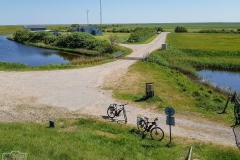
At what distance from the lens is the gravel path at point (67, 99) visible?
48.3ft

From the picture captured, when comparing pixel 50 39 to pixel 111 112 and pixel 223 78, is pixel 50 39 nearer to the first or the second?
pixel 223 78

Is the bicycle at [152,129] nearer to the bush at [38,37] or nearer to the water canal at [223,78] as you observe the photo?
the water canal at [223,78]

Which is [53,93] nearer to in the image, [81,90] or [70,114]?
[81,90]

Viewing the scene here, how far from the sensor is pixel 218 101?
20.6 meters

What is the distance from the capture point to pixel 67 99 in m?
20.2

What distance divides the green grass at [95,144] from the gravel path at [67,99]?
1.48m

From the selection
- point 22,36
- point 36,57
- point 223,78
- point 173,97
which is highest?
point 22,36

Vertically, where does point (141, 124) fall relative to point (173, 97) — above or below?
above

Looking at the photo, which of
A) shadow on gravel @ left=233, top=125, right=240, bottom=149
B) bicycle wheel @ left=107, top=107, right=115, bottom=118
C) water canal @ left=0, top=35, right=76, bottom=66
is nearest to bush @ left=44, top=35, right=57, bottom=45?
water canal @ left=0, top=35, right=76, bottom=66

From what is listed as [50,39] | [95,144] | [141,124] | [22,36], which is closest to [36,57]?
[50,39]

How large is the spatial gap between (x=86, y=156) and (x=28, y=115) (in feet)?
27.0

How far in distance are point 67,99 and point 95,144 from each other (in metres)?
8.95

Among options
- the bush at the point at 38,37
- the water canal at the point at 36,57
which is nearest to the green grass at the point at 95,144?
the water canal at the point at 36,57

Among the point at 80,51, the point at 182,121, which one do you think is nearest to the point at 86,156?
the point at 182,121
